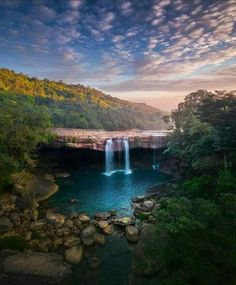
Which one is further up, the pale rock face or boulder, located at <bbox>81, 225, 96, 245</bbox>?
boulder, located at <bbox>81, 225, 96, 245</bbox>

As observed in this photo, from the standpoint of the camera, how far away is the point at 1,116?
23688mm

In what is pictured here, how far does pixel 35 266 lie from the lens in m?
14.5

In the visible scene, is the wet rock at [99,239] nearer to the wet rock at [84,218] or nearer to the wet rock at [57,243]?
the wet rock at [57,243]

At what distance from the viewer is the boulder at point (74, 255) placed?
1519cm

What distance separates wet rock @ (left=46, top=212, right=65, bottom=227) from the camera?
19.8 meters

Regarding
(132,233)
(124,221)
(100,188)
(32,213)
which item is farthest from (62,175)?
(132,233)

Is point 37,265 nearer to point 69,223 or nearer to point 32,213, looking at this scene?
point 69,223

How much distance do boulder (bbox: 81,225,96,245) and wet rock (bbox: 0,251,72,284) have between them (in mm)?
2180

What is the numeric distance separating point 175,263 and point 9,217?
47.8ft

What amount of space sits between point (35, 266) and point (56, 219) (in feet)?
19.0

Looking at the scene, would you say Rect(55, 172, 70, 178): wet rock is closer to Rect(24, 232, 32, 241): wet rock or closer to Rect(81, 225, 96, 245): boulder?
Rect(24, 232, 32, 241): wet rock

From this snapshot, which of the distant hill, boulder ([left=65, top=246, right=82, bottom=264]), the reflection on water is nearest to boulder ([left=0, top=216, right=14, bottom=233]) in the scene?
the reflection on water

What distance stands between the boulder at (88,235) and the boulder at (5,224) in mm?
5228

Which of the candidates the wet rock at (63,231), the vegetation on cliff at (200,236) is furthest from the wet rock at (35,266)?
the vegetation on cliff at (200,236)
